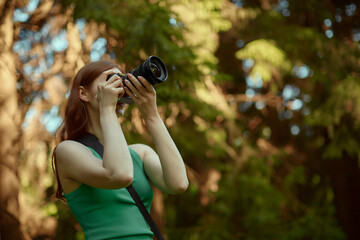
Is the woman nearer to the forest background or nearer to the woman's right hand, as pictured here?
the woman's right hand

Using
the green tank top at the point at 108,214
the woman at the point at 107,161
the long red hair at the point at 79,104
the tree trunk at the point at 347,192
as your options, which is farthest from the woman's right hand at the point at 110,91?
the tree trunk at the point at 347,192

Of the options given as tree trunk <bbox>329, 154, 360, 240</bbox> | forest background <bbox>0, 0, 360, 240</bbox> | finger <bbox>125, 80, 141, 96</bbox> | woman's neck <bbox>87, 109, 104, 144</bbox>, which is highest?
finger <bbox>125, 80, 141, 96</bbox>

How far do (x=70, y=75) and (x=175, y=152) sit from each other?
8.97 ft

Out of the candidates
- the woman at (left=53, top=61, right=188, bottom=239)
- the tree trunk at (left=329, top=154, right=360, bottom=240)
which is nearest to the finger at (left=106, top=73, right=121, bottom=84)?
the woman at (left=53, top=61, right=188, bottom=239)

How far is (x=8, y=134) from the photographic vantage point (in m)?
3.59

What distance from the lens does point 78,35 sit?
14.8ft

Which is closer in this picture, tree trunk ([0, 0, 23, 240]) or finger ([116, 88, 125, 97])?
finger ([116, 88, 125, 97])

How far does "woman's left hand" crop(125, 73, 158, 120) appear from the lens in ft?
6.49

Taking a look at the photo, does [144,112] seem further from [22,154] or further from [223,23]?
[223,23]

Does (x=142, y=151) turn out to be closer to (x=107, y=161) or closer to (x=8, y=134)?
(x=107, y=161)

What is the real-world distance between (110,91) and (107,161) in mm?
328

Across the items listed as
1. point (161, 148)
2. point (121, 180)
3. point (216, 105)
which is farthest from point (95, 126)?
point (216, 105)

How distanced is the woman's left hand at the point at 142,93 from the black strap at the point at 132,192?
0.87 feet

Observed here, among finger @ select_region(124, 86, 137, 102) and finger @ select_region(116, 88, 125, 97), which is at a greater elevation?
finger @ select_region(116, 88, 125, 97)
